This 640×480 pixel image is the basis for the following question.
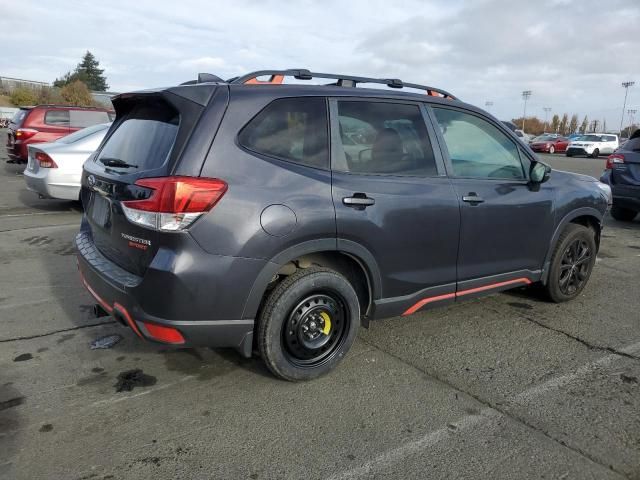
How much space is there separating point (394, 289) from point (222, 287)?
127 cm

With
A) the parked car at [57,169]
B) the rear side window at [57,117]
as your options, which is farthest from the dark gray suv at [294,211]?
the rear side window at [57,117]

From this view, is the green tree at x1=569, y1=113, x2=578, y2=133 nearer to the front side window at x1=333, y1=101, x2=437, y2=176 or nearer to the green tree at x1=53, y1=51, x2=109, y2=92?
the green tree at x1=53, y1=51, x2=109, y2=92

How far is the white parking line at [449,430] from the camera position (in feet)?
8.38

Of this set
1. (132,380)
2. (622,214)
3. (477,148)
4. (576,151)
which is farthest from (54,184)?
(576,151)

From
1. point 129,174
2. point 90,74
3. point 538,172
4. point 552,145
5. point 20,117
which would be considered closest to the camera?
point 129,174

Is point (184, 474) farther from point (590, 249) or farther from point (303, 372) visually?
point (590, 249)

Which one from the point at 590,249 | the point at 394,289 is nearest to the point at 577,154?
the point at 590,249

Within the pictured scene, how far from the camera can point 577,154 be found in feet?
124

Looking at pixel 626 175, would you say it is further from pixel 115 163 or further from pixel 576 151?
pixel 576 151

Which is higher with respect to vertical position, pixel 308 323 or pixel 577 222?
pixel 577 222

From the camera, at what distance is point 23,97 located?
6488cm

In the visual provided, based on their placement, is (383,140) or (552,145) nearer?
(383,140)

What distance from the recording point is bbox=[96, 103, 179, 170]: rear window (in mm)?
3035

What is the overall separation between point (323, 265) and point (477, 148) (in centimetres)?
166
